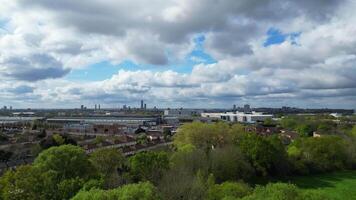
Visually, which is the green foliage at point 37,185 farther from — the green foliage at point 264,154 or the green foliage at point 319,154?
the green foliage at point 319,154

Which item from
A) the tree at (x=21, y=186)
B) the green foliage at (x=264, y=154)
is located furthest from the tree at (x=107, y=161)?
the green foliage at (x=264, y=154)

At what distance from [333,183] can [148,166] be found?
32.3 metres

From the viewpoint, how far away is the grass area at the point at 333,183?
180 ft

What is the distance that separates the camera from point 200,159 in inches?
1994

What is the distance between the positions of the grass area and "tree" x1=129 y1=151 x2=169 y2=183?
21181 millimetres

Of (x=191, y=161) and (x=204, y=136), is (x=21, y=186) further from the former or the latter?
(x=204, y=136)

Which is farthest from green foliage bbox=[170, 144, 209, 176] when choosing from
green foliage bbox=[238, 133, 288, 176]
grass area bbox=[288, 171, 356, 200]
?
grass area bbox=[288, 171, 356, 200]

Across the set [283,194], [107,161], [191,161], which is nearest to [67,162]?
[107,161]

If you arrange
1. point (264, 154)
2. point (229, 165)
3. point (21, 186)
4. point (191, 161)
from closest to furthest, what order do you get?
1. point (21, 186)
2. point (191, 161)
3. point (229, 165)
4. point (264, 154)

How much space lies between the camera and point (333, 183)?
203 ft

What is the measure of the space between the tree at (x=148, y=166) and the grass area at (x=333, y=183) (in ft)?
69.5

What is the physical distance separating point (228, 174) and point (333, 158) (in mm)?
30075

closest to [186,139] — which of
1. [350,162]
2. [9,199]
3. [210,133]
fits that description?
[210,133]

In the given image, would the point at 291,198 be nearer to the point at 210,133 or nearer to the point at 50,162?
the point at 50,162
